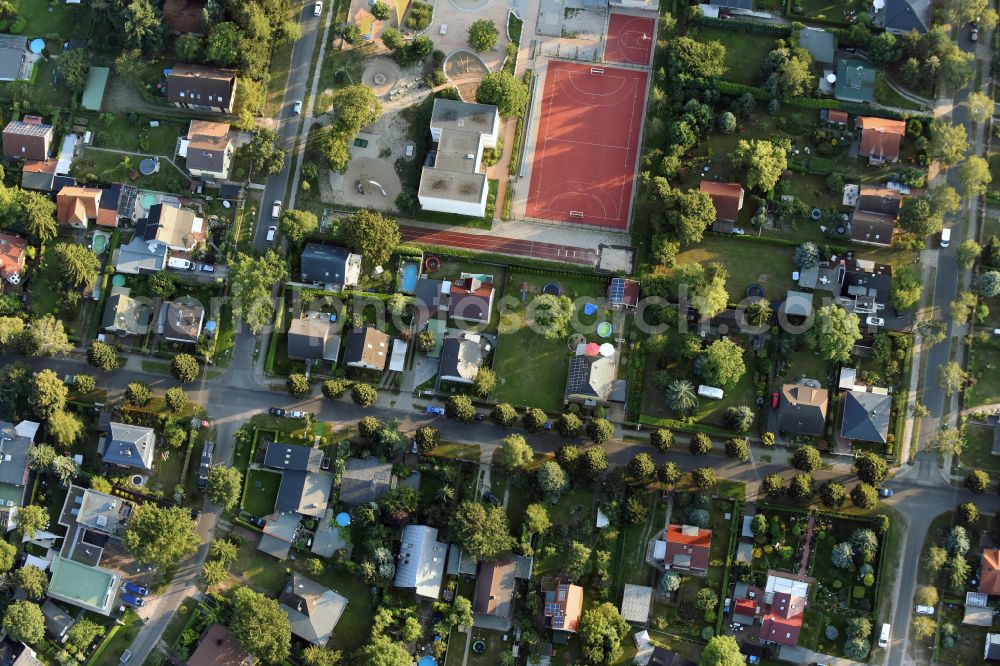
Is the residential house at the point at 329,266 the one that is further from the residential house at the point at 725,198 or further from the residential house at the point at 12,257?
the residential house at the point at 725,198

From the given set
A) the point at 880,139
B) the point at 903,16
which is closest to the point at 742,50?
the point at 903,16

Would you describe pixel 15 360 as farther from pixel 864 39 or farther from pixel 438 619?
pixel 864 39

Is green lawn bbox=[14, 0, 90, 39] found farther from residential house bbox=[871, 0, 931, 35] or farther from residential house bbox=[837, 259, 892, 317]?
residential house bbox=[837, 259, 892, 317]

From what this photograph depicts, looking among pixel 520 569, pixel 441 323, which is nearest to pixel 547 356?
pixel 441 323

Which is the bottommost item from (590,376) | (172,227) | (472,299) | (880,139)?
(590,376)

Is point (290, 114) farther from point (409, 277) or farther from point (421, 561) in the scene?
point (421, 561)

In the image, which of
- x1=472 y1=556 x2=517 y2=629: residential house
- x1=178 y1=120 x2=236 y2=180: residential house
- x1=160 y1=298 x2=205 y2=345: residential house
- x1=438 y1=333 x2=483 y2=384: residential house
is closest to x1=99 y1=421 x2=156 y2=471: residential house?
x1=160 y1=298 x2=205 y2=345: residential house
